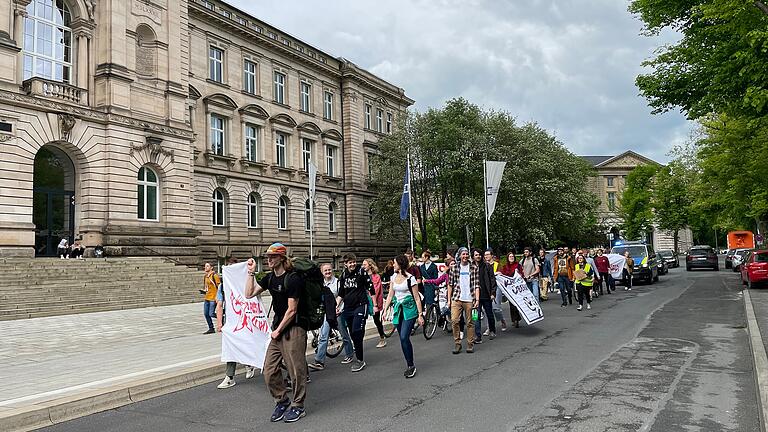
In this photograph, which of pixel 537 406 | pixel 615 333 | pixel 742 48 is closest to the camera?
pixel 537 406

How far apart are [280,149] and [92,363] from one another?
101 ft

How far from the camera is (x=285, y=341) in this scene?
628cm

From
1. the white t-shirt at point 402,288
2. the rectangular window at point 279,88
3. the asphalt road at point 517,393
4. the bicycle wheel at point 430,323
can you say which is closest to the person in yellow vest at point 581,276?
the asphalt road at point 517,393

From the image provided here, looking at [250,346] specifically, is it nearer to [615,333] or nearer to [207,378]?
[207,378]

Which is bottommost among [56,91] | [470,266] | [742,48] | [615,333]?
[615,333]

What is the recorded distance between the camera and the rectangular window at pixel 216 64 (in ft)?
114

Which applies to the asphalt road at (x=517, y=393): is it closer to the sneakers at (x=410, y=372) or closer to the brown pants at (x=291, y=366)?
the sneakers at (x=410, y=372)

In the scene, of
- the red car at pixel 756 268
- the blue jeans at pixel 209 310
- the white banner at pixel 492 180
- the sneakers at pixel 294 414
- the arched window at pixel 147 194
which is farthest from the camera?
the arched window at pixel 147 194

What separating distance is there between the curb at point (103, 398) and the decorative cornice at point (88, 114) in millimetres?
19810

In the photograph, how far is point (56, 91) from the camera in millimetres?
24953

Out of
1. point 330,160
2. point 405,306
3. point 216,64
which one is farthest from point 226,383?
point 330,160

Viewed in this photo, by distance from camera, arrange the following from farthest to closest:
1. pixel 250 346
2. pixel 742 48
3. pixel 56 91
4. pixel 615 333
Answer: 1. pixel 56 91
2. pixel 742 48
3. pixel 615 333
4. pixel 250 346

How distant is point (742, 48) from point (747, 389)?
537 inches

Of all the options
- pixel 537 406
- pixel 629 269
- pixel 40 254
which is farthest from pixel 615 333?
pixel 40 254
